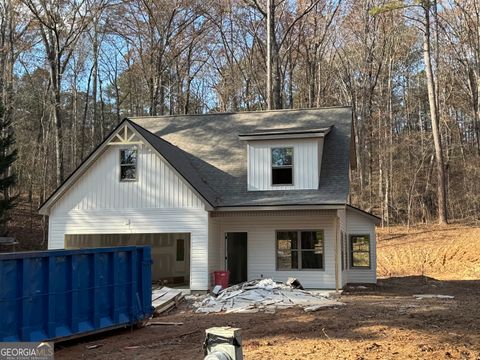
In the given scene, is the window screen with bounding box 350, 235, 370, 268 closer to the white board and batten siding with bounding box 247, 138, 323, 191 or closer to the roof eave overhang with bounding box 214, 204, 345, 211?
the white board and batten siding with bounding box 247, 138, 323, 191

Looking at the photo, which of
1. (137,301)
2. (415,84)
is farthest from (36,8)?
(415,84)

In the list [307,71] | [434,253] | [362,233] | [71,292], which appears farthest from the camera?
[307,71]

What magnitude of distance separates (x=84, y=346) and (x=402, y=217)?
1325 inches

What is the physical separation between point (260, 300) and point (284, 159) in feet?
21.7

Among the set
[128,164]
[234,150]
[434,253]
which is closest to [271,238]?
[234,150]

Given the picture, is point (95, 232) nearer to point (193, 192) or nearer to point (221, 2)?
point (193, 192)

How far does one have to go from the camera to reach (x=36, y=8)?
30.5 metres

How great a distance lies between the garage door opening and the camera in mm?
23469

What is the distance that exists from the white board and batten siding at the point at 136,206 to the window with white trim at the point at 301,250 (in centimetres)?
298

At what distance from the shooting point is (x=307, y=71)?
4075cm

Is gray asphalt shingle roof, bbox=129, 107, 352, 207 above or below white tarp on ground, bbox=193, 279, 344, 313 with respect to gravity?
above

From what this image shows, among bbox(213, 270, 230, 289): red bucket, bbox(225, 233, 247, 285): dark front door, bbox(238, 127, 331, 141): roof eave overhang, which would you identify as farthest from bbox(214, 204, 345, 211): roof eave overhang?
bbox(238, 127, 331, 141): roof eave overhang

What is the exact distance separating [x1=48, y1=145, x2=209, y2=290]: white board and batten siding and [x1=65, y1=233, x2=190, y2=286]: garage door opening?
3311 mm

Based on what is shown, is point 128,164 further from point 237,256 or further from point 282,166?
point 282,166
